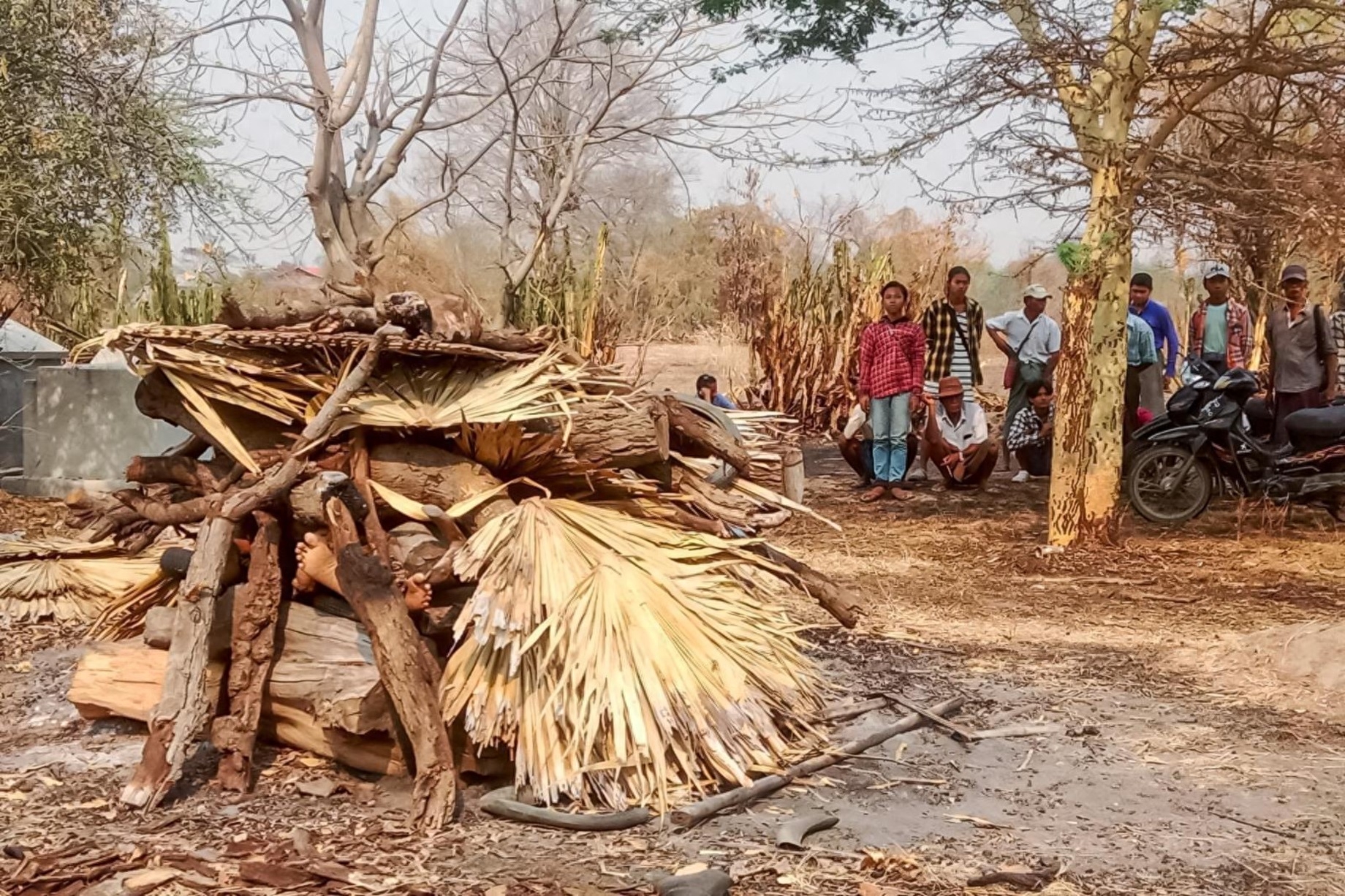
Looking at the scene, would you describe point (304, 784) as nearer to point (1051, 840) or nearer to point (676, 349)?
point (1051, 840)

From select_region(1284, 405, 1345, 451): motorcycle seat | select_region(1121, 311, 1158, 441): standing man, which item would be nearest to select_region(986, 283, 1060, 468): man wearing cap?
select_region(1121, 311, 1158, 441): standing man

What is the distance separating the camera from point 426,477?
4.41m

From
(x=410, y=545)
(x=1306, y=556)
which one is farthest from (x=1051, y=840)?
(x=1306, y=556)

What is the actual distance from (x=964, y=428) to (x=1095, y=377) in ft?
9.12

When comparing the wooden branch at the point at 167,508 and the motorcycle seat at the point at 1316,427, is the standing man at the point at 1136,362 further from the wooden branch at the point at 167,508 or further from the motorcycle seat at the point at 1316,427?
the wooden branch at the point at 167,508

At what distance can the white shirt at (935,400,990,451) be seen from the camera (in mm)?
10766

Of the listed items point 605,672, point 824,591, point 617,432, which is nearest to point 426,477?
point 617,432

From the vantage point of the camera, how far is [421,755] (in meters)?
3.71

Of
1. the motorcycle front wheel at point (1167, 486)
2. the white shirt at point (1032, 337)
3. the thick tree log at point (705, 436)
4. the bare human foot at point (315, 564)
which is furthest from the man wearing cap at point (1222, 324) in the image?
the bare human foot at point (315, 564)

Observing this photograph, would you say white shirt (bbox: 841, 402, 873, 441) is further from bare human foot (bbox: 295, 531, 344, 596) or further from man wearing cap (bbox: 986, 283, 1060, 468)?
bare human foot (bbox: 295, 531, 344, 596)

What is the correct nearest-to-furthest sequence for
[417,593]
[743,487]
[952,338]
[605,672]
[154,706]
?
[605,672], [417,593], [154,706], [743,487], [952,338]

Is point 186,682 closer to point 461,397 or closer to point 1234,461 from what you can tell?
point 461,397

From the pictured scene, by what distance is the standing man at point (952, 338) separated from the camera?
1074 cm

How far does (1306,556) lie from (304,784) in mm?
6704
